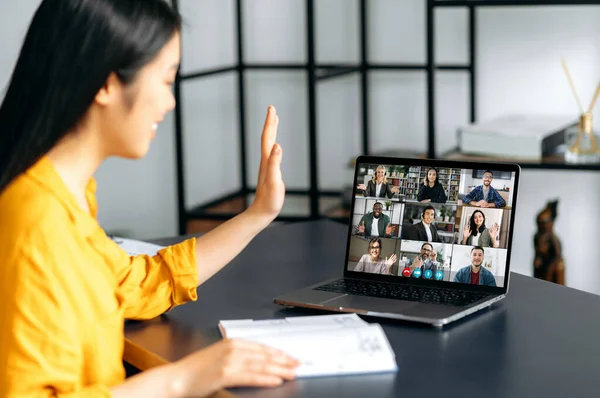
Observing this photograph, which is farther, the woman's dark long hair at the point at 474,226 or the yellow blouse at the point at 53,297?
the woman's dark long hair at the point at 474,226

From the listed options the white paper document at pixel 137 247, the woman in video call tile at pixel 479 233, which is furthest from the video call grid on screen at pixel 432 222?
the white paper document at pixel 137 247

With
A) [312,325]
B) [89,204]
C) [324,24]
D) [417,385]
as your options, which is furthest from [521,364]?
[324,24]

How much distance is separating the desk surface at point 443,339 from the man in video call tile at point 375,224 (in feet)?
0.42

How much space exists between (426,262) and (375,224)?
11 cm

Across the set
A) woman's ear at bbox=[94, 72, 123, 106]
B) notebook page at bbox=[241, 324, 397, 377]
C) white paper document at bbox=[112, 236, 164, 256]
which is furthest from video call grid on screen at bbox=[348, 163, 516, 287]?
woman's ear at bbox=[94, 72, 123, 106]

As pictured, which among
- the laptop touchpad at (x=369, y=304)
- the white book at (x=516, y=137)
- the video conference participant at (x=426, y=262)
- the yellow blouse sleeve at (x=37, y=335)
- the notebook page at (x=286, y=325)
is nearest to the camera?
the yellow blouse sleeve at (x=37, y=335)

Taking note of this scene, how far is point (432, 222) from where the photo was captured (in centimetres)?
156

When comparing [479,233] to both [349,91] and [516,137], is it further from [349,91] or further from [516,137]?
[349,91]

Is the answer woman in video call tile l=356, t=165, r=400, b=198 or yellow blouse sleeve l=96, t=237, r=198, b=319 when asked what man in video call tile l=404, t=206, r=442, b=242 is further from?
yellow blouse sleeve l=96, t=237, r=198, b=319

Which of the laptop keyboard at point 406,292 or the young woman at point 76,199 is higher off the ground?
the young woman at point 76,199

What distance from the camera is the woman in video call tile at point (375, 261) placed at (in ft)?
5.20

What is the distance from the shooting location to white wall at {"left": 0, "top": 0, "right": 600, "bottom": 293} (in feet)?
10.6

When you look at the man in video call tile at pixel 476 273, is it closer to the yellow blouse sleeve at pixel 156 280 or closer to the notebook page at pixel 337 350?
the notebook page at pixel 337 350

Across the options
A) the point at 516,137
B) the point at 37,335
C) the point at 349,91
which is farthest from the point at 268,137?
the point at 349,91
